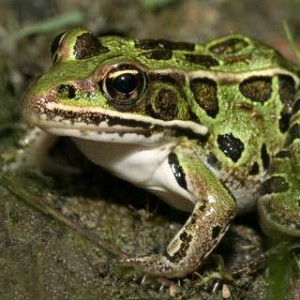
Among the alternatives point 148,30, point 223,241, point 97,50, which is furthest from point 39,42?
point 223,241

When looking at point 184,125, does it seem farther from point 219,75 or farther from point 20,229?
point 20,229

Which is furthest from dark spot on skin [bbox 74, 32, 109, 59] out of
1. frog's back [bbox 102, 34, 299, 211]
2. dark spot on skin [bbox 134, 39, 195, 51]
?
dark spot on skin [bbox 134, 39, 195, 51]

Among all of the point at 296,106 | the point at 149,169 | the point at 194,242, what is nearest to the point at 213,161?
the point at 149,169

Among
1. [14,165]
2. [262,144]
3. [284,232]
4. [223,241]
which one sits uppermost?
[262,144]

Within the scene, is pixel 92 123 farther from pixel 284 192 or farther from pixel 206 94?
pixel 284 192

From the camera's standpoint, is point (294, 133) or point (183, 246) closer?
point (183, 246)
